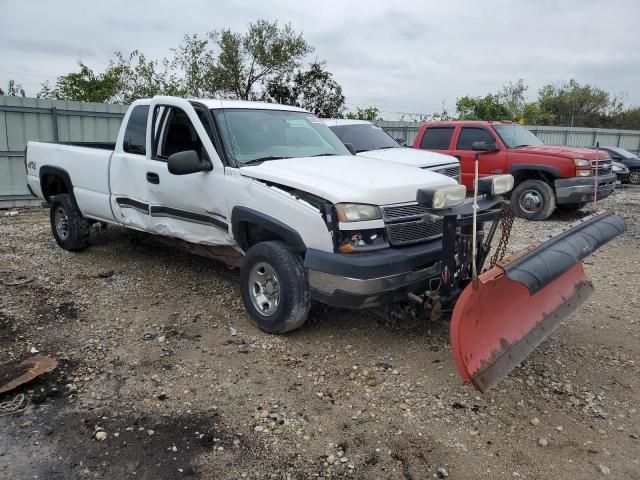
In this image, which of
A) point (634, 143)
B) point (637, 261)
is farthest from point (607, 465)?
point (634, 143)

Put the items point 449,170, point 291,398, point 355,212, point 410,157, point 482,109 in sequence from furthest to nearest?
point 482,109 → point 449,170 → point 410,157 → point 355,212 → point 291,398

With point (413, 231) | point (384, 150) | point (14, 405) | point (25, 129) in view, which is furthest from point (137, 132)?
point (25, 129)

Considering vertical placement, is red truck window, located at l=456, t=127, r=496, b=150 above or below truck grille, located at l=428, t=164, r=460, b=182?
above

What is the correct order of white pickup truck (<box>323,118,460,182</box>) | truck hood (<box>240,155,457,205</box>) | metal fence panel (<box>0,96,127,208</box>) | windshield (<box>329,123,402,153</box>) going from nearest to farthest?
truck hood (<box>240,155,457,205</box>) < white pickup truck (<box>323,118,460,182</box>) < windshield (<box>329,123,402,153</box>) < metal fence panel (<box>0,96,127,208</box>)

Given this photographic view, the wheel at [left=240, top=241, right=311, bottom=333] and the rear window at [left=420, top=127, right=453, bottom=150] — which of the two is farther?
the rear window at [left=420, top=127, right=453, bottom=150]

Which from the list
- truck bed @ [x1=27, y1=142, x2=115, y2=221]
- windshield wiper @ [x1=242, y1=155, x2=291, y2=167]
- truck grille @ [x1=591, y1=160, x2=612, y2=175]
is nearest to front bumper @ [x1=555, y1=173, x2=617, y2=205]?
truck grille @ [x1=591, y1=160, x2=612, y2=175]

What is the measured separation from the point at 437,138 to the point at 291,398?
8595 mm

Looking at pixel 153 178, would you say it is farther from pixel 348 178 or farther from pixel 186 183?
pixel 348 178

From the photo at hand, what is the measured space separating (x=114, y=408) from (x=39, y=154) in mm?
5129

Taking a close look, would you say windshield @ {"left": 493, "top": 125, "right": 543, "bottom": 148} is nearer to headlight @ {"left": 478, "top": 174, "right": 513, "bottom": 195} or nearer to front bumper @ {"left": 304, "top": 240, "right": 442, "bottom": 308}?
headlight @ {"left": 478, "top": 174, "right": 513, "bottom": 195}

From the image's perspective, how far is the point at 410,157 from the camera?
852 centimetres

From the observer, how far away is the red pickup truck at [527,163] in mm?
9680

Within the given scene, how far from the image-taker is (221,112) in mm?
5078

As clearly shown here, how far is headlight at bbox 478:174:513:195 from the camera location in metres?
3.75
